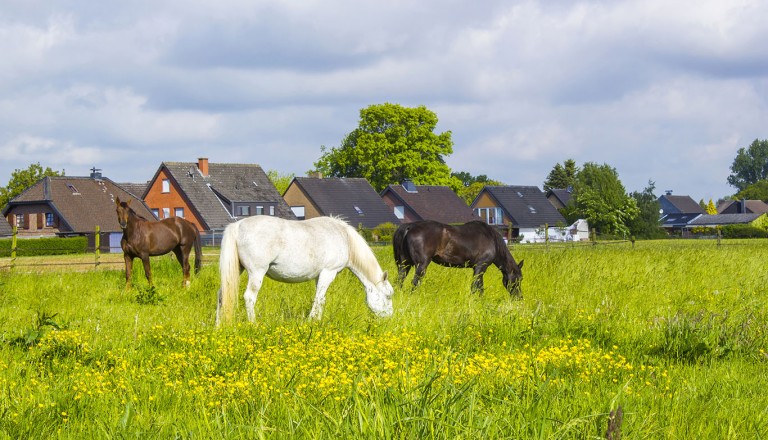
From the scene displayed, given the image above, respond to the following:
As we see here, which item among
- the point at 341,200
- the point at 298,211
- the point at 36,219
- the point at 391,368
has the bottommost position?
the point at 391,368

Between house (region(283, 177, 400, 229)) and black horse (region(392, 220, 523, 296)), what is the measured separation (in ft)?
185

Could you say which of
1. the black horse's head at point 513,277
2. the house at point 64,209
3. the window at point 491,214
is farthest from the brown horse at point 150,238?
the window at point 491,214

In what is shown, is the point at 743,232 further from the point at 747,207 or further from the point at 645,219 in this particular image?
the point at 747,207

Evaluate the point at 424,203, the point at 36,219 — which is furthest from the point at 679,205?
the point at 36,219

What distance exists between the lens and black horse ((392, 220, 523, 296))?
1487 cm

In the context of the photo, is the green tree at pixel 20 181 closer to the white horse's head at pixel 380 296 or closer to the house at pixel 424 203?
the house at pixel 424 203

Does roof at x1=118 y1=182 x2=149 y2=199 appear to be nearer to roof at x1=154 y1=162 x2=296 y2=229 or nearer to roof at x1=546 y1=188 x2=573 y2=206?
roof at x1=154 y1=162 x2=296 y2=229

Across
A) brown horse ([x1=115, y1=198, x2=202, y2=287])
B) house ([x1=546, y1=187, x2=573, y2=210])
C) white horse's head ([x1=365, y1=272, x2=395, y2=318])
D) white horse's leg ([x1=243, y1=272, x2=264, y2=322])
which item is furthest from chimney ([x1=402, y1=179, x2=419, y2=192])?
white horse's leg ([x1=243, y1=272, x2=264, y2=322])

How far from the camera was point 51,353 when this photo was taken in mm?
7719

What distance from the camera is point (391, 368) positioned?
5898 millimetres

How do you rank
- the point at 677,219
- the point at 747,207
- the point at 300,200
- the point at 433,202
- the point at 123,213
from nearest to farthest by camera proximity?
A: the point at 123,213, the point at 300,200, the point at 433,202, the point at 747,207, the point at 677,219

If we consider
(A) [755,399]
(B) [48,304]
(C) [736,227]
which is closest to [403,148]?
(C) [736,227]

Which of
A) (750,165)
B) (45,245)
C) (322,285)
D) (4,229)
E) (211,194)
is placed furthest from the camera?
(750,165)

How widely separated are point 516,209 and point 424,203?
13.1 m
